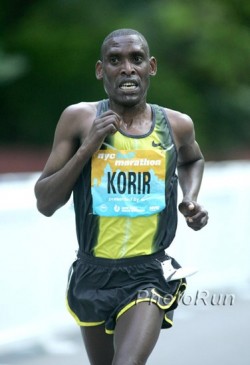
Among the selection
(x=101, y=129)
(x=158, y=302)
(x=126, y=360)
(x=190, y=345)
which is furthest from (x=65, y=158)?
(x=190, y=345)

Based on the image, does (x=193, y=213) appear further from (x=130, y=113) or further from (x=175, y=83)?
(x=175, y=83)

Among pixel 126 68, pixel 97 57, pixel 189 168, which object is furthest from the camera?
pixel 97 57

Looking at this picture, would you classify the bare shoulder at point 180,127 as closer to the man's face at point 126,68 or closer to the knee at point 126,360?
the man's face at point 126,68

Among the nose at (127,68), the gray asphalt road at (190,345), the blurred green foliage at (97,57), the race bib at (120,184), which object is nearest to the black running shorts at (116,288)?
the race bib at (120,184)

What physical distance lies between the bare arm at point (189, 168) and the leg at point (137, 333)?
1.44 ft

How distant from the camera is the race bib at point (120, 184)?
17.5 feet

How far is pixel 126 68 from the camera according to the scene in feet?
17.4

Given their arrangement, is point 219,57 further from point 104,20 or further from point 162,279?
point 162,279

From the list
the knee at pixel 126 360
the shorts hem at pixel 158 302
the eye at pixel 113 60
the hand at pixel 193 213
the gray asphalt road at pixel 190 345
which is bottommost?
the gray asphalt road at pixel 190 345

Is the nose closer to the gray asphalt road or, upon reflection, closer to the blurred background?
the gray asphalt road

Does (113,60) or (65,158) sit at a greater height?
(113,60)

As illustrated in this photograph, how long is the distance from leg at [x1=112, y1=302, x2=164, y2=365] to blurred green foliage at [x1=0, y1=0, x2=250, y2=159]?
908 centimetres

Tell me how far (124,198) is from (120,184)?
0.21ft

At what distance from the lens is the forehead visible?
211 inches
